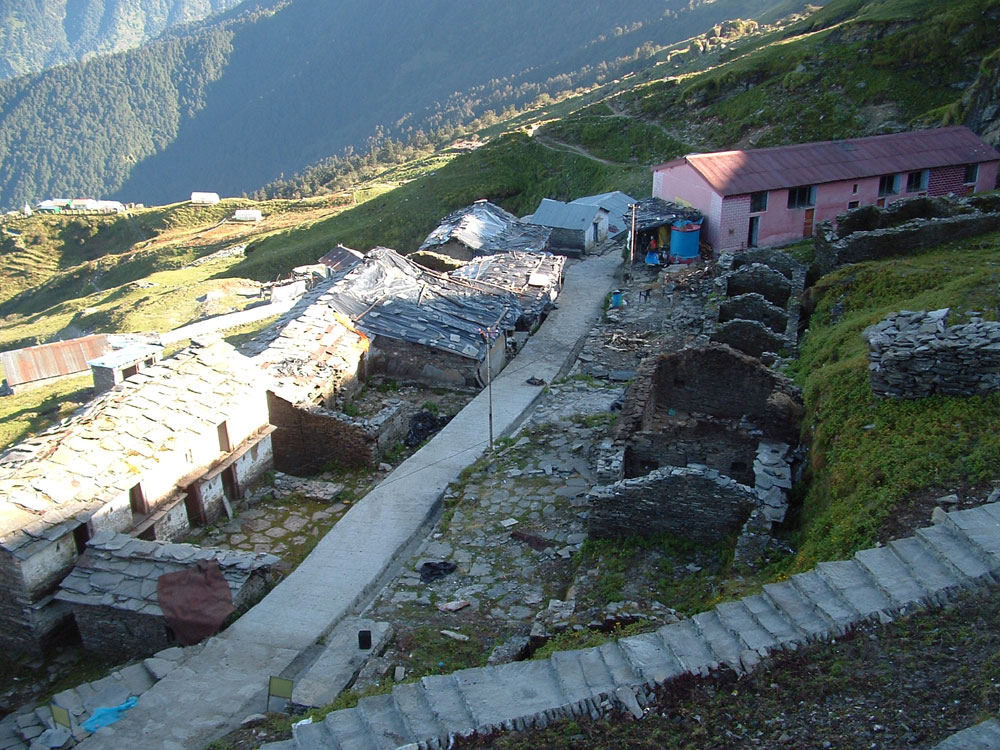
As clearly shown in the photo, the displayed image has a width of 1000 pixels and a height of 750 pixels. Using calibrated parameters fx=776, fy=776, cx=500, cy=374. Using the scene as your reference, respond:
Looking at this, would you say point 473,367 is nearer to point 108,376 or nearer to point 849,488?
point 108,376

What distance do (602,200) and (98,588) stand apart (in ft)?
110

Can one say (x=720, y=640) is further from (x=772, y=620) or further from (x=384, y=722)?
(x=384, y=722)

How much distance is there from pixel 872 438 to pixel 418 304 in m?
14.9

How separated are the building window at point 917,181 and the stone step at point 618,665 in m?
30.8

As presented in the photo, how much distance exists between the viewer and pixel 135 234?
9069 cm

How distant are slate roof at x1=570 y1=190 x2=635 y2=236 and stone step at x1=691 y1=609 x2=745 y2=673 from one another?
31.1m

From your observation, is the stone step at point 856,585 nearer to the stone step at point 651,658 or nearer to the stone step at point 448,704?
the stone step at point 651,658

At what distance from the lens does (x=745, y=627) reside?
6.96 metres

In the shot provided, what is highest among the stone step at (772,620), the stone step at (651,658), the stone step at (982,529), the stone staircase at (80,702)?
the stone step at (982,529)

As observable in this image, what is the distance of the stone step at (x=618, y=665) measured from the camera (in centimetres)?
660

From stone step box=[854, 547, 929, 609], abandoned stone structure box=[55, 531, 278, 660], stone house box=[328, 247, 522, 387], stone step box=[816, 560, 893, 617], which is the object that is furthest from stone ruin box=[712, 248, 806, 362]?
abandoned stone structure box=[55, 531, 278, 660]

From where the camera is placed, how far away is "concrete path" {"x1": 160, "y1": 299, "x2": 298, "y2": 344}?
28.9 metres

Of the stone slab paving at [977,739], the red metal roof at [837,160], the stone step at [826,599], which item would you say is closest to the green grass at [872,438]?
the stone step at [826,599]

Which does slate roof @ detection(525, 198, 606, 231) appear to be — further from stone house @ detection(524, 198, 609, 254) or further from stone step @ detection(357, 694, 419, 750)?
stone step @ detection(357, 694, 419, 750)
